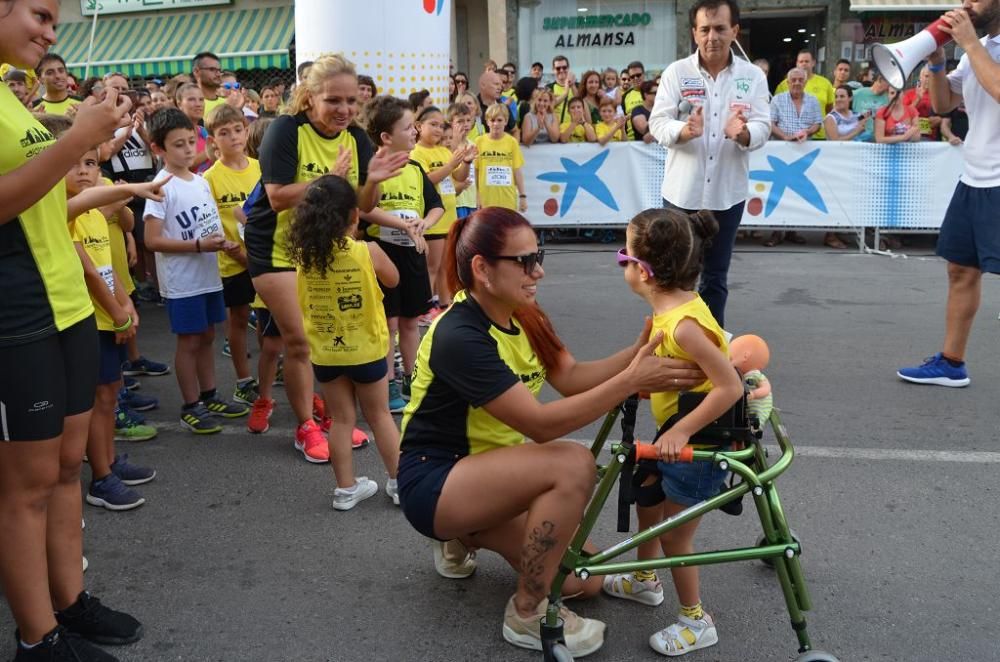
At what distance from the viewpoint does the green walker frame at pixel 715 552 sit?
98.5 inches

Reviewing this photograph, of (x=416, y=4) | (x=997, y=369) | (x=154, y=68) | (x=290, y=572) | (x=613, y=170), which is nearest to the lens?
(x=290, y=572)

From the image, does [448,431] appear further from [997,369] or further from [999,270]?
[997,369]

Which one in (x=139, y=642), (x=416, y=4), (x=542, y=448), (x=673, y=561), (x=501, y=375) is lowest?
(x=139, y=642)

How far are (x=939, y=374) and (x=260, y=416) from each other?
12.7ft

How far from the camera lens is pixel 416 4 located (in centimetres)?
612

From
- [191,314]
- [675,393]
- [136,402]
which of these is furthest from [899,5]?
[675,393]

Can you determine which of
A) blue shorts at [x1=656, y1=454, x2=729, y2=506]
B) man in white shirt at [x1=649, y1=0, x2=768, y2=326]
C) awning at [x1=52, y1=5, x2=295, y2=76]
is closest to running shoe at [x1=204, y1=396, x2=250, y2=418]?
man in white shirt at [x1=649, y1=0, x2=768, y2=326]

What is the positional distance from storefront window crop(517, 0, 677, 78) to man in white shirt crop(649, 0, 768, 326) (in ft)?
45.9

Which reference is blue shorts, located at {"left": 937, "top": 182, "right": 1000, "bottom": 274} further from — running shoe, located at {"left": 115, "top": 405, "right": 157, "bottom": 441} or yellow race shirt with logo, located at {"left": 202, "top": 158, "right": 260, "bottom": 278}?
running shoe, located at {"left": 115, "top": 405, "right": 157, "bottom": 441}

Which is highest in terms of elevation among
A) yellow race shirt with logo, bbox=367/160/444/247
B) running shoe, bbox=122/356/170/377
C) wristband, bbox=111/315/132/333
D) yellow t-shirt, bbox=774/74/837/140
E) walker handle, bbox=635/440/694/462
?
yellow t-shirt, bbox=774/74/837/140

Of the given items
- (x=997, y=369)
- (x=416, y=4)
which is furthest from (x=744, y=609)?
(x=416, y=4)

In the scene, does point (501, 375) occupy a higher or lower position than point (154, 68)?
lower

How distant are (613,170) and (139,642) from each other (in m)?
8.88

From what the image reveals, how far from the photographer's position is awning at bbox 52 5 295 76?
64.7ft
